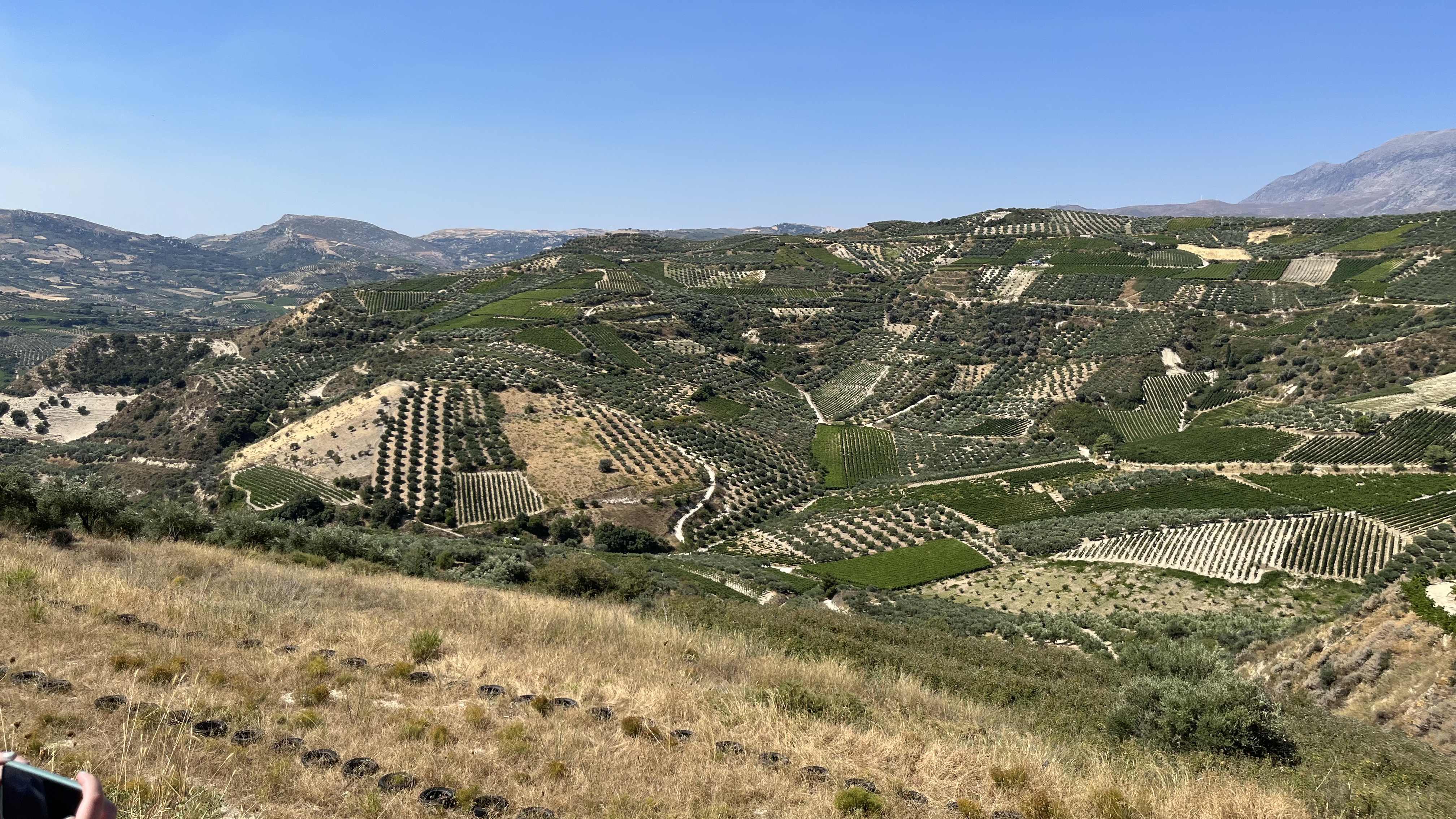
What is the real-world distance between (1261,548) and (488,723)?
4471cm

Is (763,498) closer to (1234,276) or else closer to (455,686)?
(455,686)

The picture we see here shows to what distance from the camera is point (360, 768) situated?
693 cm

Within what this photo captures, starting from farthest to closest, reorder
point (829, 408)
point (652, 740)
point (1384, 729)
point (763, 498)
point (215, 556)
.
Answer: point (829, 408) < point (763, 498) < point (215, 556) < point (1384, 729) < point (652, 740)

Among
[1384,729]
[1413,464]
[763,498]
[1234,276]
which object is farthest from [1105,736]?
[1234,276]

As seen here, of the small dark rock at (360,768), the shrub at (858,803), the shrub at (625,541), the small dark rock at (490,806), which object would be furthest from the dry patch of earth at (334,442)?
the shrub at (858,803)

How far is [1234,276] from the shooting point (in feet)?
350

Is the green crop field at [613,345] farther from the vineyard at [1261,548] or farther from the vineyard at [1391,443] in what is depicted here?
the vineyard at [1391,443]

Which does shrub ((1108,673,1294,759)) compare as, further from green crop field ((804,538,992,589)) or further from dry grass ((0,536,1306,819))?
green crop field ((804,538,992,589))

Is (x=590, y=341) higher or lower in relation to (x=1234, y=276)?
lower

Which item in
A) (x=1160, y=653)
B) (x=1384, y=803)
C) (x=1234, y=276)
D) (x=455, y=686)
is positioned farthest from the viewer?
(x=1234, y=276)

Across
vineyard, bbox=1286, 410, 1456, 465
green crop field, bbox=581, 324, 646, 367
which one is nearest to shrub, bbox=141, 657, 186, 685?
vineyard, bbox=1286, 410, 1456, 465

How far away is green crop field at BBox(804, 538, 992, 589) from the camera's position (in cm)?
4128

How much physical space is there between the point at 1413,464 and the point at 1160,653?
52.1 metres

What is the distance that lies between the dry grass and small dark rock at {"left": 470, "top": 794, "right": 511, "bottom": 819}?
0.15 metres
